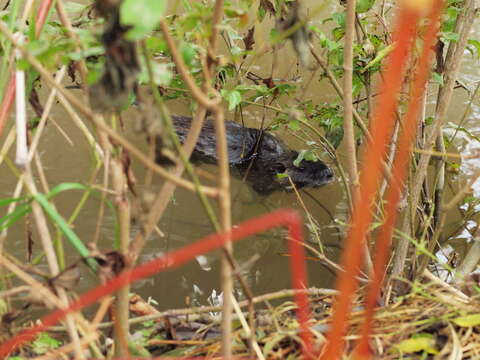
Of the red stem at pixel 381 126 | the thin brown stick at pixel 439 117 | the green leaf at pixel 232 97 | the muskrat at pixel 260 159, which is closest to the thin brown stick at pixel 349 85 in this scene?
the thin brown stick at pixel 439 117

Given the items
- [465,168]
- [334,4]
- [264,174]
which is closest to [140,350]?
[264,174]

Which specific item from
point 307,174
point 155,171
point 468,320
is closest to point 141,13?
point 155,171

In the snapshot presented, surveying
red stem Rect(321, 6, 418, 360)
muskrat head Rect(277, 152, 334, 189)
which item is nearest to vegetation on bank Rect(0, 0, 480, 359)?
red stem Rect(321, 6, 418, 360)

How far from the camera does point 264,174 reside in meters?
3.82

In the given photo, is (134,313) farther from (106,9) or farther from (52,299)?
(106,9)

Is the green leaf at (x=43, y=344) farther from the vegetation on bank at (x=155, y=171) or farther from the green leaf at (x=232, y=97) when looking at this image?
the green leaf at (x=232, y=97)

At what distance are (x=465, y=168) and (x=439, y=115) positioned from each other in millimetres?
1901

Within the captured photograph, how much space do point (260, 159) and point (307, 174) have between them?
44 cm

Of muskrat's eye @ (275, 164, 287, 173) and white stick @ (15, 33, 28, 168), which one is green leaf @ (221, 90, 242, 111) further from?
muskrat's eye @ (275, 164, 287, 173)

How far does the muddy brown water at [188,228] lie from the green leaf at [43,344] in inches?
23.0

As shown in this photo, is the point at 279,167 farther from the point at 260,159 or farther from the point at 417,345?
the point at 417,345

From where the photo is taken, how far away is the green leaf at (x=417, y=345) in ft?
4.37

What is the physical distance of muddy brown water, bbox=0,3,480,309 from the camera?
2.49m

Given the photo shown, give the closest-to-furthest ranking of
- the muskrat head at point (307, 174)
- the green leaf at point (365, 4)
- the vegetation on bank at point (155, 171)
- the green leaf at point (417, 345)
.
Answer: the vegetation on bank at point (155, 171) < the green leaf at point (417, 345) < the green leaf at point (365, 4) < the muskrat head at point (307, 174)
